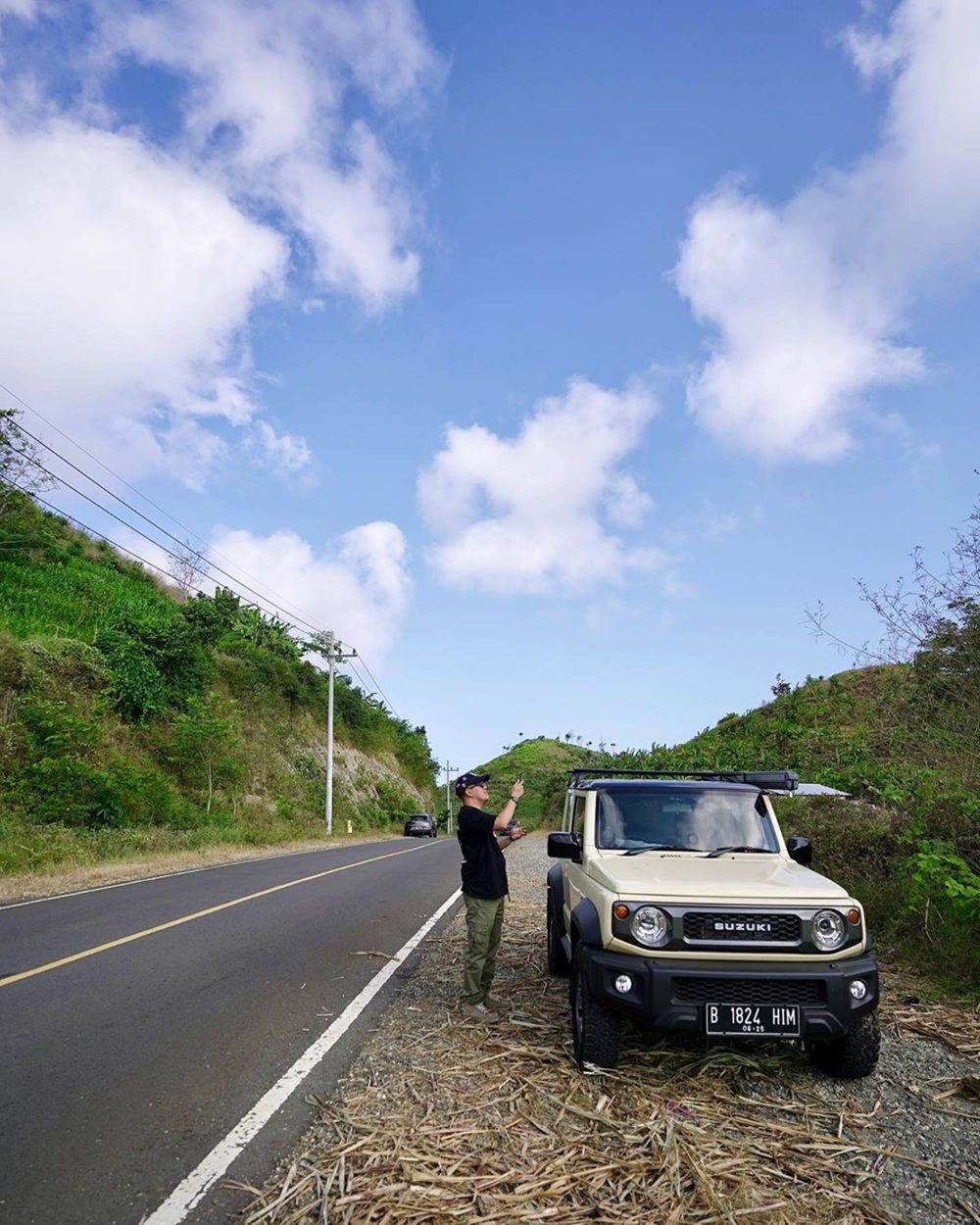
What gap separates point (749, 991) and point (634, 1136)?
3.36 ft

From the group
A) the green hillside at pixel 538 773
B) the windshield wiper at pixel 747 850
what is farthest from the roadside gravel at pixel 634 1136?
the green hillside at pixel 538 773

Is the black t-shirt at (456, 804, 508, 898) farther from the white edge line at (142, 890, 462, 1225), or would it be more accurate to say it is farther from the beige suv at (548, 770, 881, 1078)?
the white edge line at (142, 890, 462, 1225)

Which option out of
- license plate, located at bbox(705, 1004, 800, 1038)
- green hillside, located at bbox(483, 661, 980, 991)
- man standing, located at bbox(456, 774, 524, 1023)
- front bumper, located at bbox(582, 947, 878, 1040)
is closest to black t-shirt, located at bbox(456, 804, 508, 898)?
man standing, located at bbox(456, 774, 524, 1023)

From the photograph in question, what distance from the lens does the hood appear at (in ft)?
15.5

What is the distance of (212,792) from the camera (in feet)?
94.3

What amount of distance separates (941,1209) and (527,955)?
5.29m

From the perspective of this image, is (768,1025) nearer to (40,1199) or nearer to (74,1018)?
(40,1199)

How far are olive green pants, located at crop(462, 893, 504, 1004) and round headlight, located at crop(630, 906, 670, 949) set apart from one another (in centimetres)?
171

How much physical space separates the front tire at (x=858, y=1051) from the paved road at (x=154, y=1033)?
9.94ft

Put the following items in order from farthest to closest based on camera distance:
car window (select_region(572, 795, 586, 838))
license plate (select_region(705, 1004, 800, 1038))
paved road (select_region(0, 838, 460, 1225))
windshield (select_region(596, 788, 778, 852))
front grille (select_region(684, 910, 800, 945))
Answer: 1. car window (select_region(572, 795, 586, 838))
2. windshield (select_region(596, 788, 778, 852))
3. front grille (select_region(684, 910, 800, 945))
4. license plate (select_region(705, 1004, 800, 1038))
5. paved road (select_region(0, 838, 460, 1225))

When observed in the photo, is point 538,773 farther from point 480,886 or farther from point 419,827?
point 480,886

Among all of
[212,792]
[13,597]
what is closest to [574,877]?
[212,792]

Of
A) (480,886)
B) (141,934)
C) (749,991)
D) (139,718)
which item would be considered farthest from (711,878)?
(139,718)

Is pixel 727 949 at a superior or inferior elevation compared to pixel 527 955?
superior
